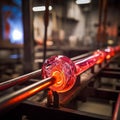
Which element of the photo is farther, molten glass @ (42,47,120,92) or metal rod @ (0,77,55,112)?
molten glass @ (42,47,120,92)

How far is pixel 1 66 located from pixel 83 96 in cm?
392

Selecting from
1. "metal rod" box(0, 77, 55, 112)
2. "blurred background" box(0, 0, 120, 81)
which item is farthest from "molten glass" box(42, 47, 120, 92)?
"blurred background" box(0, 0, 120, 81)

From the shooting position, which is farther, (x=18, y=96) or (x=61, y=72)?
(x=61, y=72)

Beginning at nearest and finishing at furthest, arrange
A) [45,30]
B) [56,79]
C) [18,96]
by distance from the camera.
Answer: [18,96] < [56,79] < [45,30]

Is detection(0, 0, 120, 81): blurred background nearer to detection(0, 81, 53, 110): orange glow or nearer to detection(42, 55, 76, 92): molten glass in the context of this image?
detection(42, 55, 76, 92): molten glass

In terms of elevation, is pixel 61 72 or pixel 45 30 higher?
pixel 45 30

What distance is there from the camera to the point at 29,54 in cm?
226

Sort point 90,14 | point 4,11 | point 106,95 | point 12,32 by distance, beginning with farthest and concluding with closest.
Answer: point 90,14 < point 12,32 < point 4,11 < point 106,95

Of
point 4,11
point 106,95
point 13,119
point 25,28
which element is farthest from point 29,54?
point 4,11

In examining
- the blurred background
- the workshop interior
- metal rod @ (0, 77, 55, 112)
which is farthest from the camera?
the blurred background

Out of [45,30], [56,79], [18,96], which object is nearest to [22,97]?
[18,96]

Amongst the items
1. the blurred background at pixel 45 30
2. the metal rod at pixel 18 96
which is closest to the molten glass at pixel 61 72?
the metal rod at pixel 18 96

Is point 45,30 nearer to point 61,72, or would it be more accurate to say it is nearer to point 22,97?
point 61,72

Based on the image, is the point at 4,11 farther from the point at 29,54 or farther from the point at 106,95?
the point at 106,95
